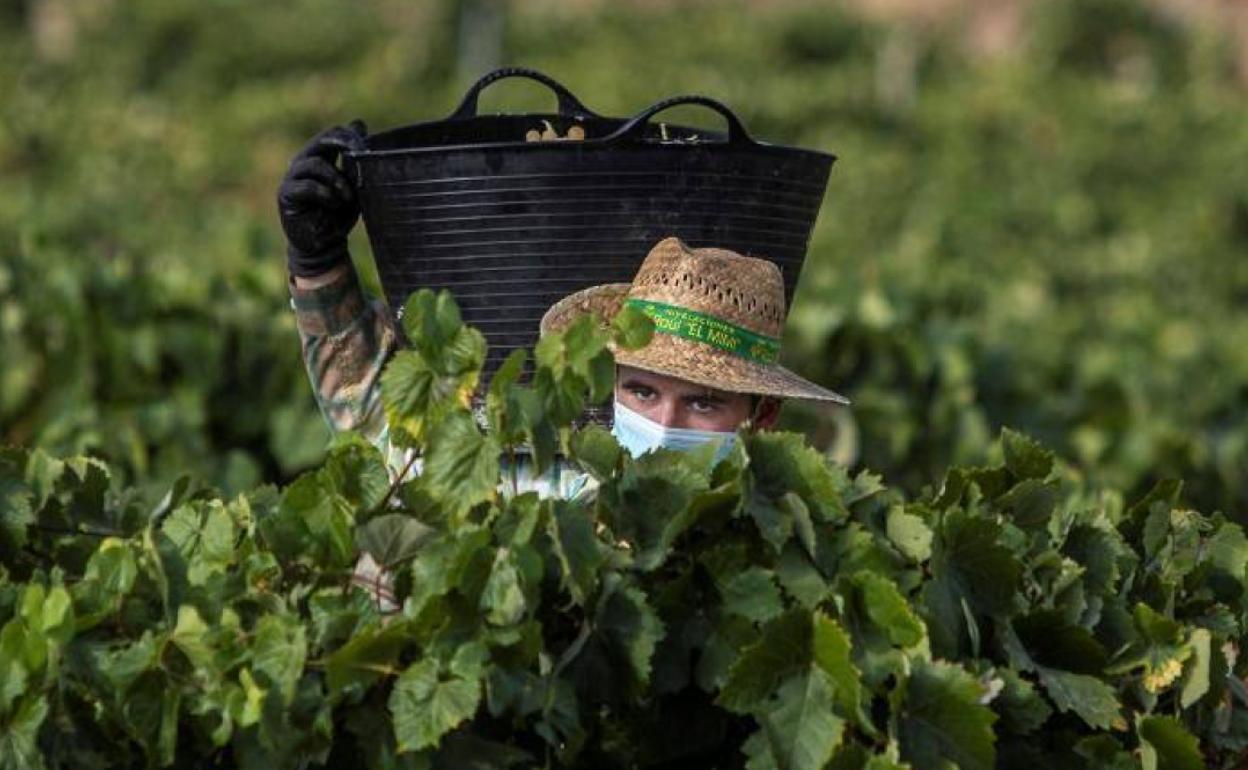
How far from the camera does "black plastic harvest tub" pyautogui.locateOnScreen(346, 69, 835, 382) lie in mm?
4059

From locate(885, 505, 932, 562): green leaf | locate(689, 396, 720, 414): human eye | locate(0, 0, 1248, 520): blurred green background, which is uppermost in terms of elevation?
locate(885, 505, 932, 562): green leaf

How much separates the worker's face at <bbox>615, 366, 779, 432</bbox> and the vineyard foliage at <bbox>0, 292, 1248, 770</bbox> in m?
0.50

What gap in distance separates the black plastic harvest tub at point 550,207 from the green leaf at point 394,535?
0.86m

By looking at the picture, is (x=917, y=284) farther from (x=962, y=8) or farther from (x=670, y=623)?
(x=962, y=8)

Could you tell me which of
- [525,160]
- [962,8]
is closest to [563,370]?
[525,160]

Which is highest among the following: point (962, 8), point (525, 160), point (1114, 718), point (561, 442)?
point (525, 160)

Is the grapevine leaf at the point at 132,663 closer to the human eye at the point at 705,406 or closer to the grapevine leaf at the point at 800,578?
the grapevine leaf at the point at 800,578

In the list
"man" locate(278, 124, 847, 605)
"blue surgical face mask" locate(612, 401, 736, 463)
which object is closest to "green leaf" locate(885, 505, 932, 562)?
"man" locate(278, 124, 847, 605)

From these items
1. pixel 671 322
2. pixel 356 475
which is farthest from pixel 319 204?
pixel 356 475

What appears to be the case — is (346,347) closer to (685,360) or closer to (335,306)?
(335,306)

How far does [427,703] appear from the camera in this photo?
127 inches

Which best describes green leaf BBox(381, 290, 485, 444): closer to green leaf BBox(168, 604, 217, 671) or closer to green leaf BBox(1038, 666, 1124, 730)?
green leaf BBox(168, 604, 217, 671)

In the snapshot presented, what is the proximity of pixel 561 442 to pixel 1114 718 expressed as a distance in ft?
2.84

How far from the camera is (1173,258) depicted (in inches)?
939
